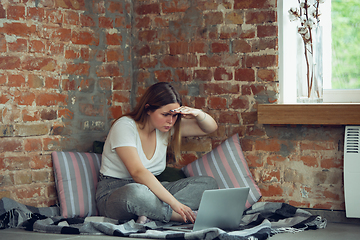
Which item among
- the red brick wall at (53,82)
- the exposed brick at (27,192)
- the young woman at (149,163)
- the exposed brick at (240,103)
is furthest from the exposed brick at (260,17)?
the exposed brick at (27,192)

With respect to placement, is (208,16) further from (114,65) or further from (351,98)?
(351,98)

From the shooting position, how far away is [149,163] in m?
2.59

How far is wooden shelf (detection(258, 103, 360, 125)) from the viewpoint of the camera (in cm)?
246

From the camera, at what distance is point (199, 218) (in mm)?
1951

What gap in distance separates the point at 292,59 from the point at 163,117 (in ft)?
3.66

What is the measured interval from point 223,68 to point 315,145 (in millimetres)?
865

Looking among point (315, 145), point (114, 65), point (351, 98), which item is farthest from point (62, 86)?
point (351, 98)

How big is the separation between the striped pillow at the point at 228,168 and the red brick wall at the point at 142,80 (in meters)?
0.12

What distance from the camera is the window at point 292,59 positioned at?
2760mm

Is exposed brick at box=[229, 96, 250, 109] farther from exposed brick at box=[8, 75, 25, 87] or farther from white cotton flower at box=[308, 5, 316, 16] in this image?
exposed brick at box=[8, 75, 25, 87]

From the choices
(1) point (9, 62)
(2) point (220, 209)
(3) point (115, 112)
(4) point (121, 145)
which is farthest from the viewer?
(3) point (115, 112)

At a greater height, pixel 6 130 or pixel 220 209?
pixel 6 130

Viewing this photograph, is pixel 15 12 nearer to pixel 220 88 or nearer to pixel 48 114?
pixel 48 114

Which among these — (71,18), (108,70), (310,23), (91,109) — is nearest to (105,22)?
(71,18)
